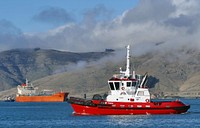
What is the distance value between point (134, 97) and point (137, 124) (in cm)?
1950

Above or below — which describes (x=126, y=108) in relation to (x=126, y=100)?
below

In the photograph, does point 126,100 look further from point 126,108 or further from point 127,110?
point 127,110

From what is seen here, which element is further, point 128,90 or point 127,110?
point 128,90

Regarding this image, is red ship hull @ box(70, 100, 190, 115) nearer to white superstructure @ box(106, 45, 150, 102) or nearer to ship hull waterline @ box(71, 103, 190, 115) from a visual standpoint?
ship hull waterline @ box(71, 103, 190, 115)

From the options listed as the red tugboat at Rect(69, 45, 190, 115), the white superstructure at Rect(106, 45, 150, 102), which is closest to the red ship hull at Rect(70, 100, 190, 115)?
the red tugboat at Rect(69, 45, 190, 115)

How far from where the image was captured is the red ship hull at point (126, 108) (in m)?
114

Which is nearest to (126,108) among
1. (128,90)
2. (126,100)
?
(126,100)

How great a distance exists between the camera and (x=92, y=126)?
310ft

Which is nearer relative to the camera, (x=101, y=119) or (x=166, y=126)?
(x=166, y=126)

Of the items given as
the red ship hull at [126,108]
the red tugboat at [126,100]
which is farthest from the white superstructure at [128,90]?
the red ship hull at [126,108]

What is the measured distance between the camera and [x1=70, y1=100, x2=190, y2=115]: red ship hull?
114 meters

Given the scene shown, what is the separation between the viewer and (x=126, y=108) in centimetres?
11375

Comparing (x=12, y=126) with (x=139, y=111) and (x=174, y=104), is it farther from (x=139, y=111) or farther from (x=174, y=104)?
(x=174, y=104)

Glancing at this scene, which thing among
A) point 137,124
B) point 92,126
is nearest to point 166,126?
point 137,124
